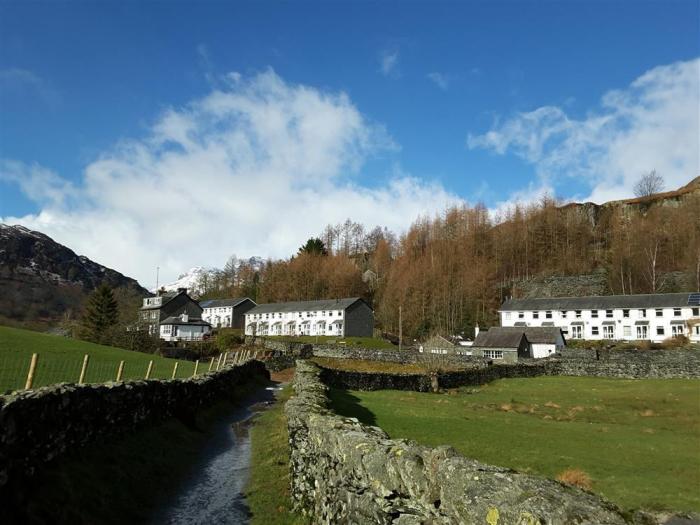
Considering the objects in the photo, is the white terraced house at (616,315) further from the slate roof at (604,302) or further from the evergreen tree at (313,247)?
the evergreen tree at (313,247)

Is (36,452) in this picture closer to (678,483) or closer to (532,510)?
(532,510)

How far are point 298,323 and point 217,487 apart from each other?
10507 centimetres

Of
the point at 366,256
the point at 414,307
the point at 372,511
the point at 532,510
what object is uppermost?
the point at 366,256

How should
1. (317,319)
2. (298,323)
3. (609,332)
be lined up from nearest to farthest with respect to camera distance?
(609,332) → (317,319) → (298,323)

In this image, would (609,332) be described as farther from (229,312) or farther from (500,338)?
(229,312)

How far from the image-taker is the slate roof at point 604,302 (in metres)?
Answer: 84.1

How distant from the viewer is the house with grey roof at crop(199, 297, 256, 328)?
136000mm

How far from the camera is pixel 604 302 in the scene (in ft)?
296

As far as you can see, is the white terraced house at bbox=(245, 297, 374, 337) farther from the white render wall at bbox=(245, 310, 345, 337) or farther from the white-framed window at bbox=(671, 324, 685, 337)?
the white-framed window at bbox=(671, 324, 685, 337)

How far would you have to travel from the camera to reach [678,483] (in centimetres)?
1409

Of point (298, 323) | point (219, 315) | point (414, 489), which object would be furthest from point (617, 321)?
point (219, 315)

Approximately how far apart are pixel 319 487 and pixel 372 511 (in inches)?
133

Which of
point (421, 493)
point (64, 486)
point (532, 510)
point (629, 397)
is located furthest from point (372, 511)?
point (629, 397)

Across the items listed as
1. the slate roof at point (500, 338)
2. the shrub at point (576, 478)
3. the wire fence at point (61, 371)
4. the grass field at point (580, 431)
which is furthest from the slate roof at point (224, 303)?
the shrub at point (576, 478)
